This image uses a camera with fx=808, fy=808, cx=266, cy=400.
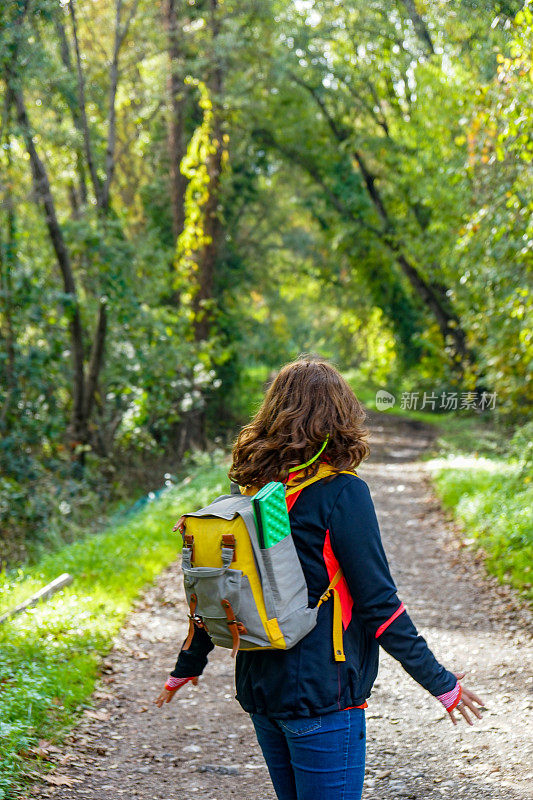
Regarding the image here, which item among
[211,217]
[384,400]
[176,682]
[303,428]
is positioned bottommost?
[384,400]

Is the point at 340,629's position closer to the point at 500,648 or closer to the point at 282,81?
the point at 500,648

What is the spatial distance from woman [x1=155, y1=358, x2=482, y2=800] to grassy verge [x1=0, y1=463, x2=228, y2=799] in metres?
2.19

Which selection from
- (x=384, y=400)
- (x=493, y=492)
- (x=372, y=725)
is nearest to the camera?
(x=372, y=725)

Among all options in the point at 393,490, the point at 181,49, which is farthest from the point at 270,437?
the point at 181,49

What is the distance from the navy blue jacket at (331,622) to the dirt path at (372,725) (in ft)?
7.37

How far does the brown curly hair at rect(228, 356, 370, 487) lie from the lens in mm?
2508

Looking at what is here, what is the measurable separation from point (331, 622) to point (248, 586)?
11.2 inches

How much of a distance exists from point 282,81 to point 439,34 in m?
7.12

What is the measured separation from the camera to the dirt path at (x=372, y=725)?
4.40m

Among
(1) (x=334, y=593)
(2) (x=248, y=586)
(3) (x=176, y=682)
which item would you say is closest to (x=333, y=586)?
(1) (x=334, y=593)

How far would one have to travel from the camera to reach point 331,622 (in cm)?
239

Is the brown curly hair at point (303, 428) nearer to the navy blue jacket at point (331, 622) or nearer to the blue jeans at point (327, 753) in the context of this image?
the navy blue jacket at point (331, 622)

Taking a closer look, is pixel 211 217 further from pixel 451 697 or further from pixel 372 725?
pixel 451 697

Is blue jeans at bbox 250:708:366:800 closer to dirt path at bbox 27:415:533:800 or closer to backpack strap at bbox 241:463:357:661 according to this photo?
backpack strap at bbox 241:463:357:661
